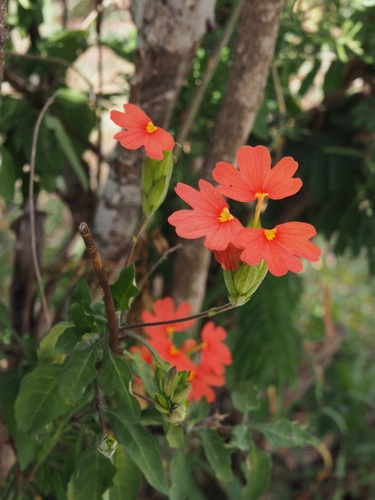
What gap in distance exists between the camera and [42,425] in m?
0.68

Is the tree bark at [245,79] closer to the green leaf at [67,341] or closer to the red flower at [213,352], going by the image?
the red flower at [213,352]

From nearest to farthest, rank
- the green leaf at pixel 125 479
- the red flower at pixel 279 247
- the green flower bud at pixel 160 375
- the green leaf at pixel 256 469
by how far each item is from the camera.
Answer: the red flower at pixel 279 247, the green flower bud at pixel 160 375, the green leaf at pixel 125 479, the green leaf at pixel 256 469

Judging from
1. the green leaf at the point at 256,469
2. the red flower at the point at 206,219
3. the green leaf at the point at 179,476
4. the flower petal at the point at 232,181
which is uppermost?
the flower petal at the point at 232,181

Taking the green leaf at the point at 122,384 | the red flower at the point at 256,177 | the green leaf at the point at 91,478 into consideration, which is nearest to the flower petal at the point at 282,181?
the red flower at the point at 256,177

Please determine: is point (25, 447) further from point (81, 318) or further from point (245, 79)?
point (245, 79)

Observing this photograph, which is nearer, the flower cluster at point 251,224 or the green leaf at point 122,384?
the flower cluster at point 251,224

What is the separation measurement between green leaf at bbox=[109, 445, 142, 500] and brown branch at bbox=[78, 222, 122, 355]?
0.14 metres

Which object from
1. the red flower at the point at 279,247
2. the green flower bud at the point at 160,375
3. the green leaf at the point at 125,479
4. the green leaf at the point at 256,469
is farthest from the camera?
the green leaf at the point at 256,469

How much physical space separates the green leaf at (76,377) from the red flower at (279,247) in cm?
20

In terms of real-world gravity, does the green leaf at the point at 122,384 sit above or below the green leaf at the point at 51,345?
above

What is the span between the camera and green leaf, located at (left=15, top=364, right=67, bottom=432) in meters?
0.69

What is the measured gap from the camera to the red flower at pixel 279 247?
0.51 m

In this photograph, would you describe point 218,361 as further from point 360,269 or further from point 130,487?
point 360,269

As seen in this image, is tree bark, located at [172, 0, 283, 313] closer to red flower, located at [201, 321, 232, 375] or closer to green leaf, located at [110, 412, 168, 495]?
red flower, located at [201, 321, 232, 375]
